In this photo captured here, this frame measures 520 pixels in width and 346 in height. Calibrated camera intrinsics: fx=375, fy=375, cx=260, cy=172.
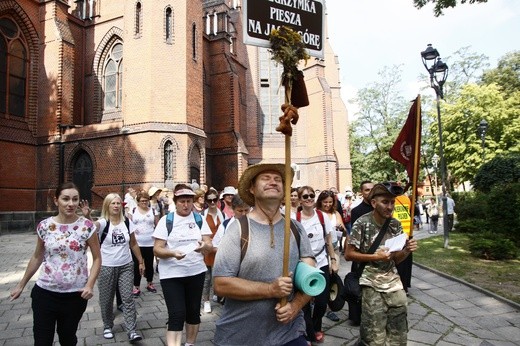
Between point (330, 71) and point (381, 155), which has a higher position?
point (330, 71)

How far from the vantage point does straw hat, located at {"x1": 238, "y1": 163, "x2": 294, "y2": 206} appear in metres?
2.30

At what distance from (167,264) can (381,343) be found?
2.24m

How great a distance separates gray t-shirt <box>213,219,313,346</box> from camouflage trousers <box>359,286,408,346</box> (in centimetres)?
131

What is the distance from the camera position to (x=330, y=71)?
1332 inches

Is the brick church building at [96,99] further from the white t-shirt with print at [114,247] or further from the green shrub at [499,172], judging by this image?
the white t-shirt with print at [114,247]

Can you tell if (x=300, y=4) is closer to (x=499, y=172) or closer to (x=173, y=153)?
(x=499, y=172)

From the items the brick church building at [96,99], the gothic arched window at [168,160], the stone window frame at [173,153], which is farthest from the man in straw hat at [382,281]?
the gothic arched window at [168,160]

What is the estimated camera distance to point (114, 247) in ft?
15.9

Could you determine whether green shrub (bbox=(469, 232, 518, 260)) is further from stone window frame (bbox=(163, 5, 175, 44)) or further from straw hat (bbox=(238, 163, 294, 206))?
stone window frame (bbox=(163, 5, 175, 44))

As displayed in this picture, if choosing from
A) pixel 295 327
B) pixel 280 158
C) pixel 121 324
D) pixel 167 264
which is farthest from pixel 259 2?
pixel 280 158

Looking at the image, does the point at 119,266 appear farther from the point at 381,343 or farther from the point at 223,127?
the point at 223,127

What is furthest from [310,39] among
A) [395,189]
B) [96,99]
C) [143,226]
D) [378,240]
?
[96,99]

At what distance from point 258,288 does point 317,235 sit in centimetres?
293

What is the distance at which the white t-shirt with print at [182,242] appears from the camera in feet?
13.1
